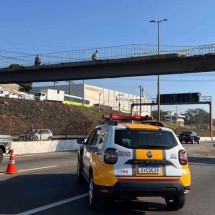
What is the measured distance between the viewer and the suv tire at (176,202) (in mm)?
8184

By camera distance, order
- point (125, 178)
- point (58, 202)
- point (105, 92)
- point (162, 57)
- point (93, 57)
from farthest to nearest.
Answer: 1. point (105, 92)
2. point (93, 57)
3. point (162, 57)
4. point (58, 202)
5. point (125, 178)

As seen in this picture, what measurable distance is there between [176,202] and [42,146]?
67.9 feet

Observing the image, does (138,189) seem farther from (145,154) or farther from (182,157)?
(182,157)

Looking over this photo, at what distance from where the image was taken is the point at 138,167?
777 centimetres

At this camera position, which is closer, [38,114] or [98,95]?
[38,114]

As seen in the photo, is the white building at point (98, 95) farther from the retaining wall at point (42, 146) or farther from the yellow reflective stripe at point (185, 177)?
the yellow reflective stripe at point (185, 177)

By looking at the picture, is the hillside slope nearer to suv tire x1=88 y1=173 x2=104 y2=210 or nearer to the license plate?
suv tire x1=88 y1=173 x2=104 y2=210

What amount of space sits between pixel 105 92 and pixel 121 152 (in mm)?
166682

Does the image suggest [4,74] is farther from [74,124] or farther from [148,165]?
[148,165]

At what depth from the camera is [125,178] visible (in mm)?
7652

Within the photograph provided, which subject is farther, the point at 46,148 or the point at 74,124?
the point at 74,124

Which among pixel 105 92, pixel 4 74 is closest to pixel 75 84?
pixel 105 92

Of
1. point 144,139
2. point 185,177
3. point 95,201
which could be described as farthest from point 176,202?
point 95,201

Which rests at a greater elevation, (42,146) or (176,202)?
(176,202)
